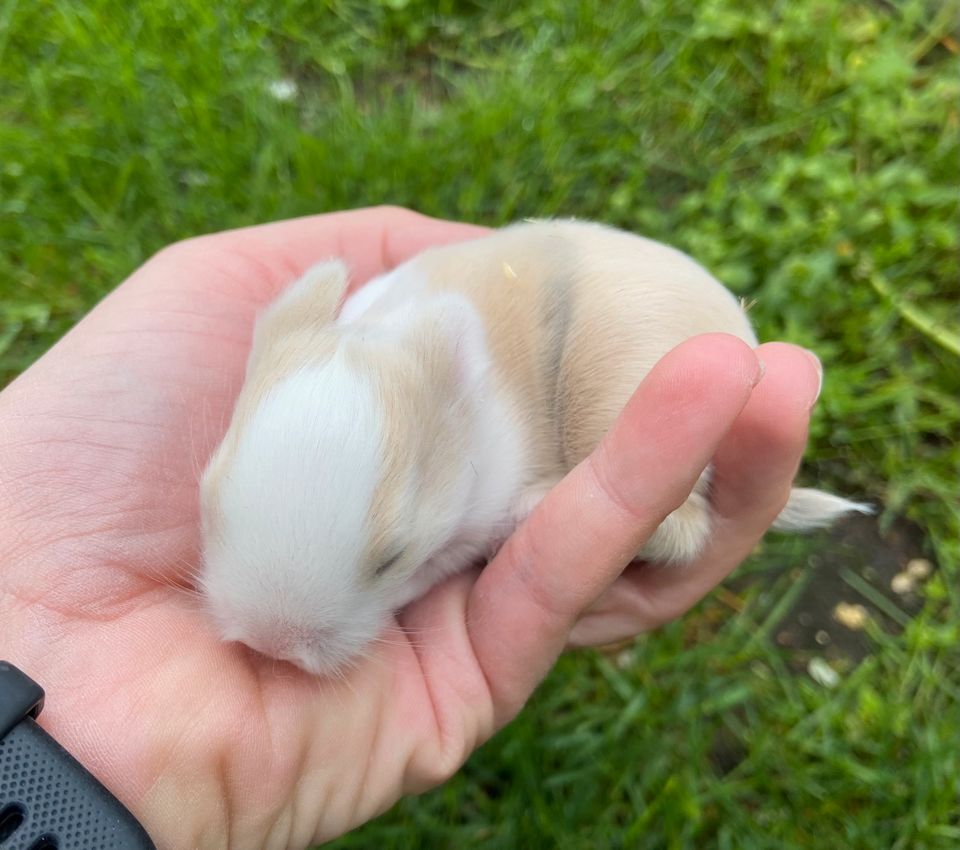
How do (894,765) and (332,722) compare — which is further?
(894,765)

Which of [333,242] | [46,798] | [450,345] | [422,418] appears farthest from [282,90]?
[46,798]

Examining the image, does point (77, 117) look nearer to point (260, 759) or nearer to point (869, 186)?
point (260, 759)

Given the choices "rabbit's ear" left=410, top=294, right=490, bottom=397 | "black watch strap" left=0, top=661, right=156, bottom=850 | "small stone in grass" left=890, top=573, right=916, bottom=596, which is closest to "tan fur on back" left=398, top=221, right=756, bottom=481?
"rabbit's ear" left=410, top=294, right=490, bottom=397

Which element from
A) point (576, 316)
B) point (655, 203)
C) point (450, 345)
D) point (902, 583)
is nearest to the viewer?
point (450, 345)

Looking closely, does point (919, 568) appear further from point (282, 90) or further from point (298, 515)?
point (282, 90)

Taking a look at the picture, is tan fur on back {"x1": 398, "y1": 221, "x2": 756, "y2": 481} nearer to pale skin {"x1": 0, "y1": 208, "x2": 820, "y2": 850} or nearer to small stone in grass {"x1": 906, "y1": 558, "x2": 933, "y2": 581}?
pale skin {"x1": 0, "y1": 208, "x2": 820, "y2": 850}

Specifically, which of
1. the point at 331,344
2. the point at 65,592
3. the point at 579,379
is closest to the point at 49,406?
the point at 65,592

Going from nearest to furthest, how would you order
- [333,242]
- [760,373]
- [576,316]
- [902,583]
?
[760,373] → [576,316] → [333,242] → [902,583]
